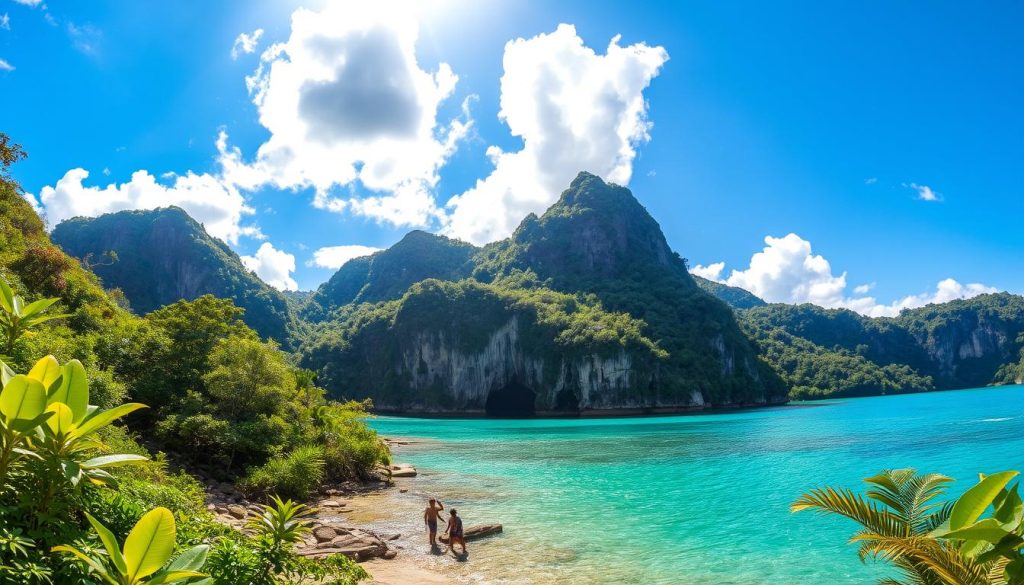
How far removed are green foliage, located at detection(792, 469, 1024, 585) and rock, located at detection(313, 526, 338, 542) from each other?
9.96 metres

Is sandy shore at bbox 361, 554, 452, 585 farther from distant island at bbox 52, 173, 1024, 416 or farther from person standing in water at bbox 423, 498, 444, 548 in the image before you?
distant island at bbox 52, 173, 1024, 416

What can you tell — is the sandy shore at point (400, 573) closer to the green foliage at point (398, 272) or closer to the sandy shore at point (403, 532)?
the sandy shore at point (403, 532)

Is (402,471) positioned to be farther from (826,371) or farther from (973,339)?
(973,339)

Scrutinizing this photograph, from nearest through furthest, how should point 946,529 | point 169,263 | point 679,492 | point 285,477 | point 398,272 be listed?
point 946,529 < point 285,477 < point 679,492 < point 169,263 < point 398,272

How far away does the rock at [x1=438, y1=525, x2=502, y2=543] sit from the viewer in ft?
39.6

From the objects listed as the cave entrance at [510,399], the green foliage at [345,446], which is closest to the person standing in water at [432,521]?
the green foliage at [345,446]

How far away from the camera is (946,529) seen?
2.56 metres

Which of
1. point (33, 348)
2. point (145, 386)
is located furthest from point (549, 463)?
point (33, 348)

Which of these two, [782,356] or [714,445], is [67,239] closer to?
[714,445]

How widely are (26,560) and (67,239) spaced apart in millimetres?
174402

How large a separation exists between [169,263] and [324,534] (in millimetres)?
149657

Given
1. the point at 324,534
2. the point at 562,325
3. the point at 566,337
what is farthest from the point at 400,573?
the point at 562,325

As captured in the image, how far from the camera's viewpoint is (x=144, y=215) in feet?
474

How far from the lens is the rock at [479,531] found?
12.1 m
